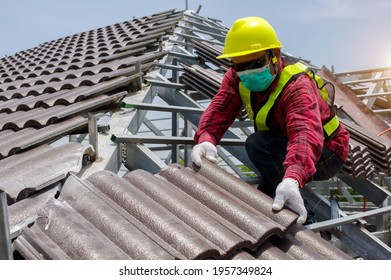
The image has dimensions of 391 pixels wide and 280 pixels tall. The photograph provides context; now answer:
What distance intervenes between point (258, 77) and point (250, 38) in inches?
12.3

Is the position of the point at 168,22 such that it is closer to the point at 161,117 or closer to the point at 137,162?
the point at 161,117

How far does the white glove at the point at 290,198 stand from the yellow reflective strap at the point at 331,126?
1.06m

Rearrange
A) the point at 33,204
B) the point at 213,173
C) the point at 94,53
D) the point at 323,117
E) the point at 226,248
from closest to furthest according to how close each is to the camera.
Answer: the point at 226,248 → the point at 33,204 → the point at 213,173 → the point at 323,117 → the point at 94,53

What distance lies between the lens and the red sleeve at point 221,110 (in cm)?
445

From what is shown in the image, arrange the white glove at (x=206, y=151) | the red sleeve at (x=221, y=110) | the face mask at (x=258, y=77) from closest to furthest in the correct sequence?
the face mask at (x=258, y=77) < the white glove at (x=206, y=151) < the red sleeve at (x=221, y=110)

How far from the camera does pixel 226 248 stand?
2.87m

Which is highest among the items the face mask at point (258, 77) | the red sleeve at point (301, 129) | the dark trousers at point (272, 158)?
the face mask at point (258, 77)

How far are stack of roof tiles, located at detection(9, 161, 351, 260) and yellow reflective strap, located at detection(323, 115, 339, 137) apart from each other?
104 cm

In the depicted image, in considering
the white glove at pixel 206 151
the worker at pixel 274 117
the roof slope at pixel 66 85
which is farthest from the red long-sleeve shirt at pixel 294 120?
the roof slope at pixel 66 85

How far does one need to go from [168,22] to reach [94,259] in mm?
9321

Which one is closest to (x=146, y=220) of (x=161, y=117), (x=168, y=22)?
(x=161, y=117)

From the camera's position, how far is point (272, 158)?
4.35 m

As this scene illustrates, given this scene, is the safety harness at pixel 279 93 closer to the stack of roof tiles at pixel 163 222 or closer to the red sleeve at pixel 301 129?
the red sleeve at pixel 301 129

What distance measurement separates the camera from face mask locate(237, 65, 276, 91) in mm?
3914
